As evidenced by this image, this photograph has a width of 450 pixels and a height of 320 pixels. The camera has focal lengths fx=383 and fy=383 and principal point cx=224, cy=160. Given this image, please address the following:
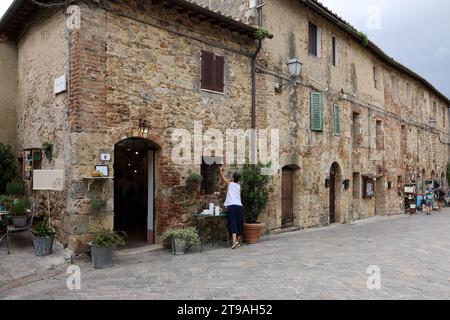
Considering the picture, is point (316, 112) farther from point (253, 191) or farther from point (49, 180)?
point (49, 180)

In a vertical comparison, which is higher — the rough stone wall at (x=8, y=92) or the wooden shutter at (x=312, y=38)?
the wooden shutter at (x=312, y=38)

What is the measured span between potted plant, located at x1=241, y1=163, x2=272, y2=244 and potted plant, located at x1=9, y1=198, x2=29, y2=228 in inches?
180

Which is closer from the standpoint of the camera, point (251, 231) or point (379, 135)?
point (251, 231)

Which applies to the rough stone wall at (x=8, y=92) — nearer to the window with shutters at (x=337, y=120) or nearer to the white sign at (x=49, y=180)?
the white sign at (x=49, y=180)

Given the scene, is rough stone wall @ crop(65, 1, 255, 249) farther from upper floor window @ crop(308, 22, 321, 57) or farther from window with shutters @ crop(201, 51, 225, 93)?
upper floor window @ crop(308, 22, 321, 57)

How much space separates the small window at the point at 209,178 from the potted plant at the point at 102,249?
9.49ft

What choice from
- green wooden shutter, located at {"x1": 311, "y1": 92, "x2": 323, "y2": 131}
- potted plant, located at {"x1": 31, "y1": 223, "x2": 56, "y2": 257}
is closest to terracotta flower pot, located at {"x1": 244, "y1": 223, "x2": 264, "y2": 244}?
potted plant, located at {"x1": 31, "y1": 223, "x2": 56, "y2": 257}

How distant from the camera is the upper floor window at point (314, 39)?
1226 centimetres

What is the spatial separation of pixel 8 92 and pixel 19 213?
399 centimetres

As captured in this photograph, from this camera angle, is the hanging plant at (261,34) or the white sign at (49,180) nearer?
the white sign at (49,180)

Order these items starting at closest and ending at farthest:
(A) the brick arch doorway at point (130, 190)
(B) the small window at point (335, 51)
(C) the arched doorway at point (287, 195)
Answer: (A) the brick arch doorway at point (130, 190), (C) the arched doorway at point (287, 195), (B) the small window at point (335, 51)

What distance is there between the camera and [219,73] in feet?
29.3

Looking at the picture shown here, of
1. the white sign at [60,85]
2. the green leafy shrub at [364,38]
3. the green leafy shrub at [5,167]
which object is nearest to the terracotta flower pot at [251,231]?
the white sign at [60,85]

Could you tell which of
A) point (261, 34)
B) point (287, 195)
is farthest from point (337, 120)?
point (261, 34)
